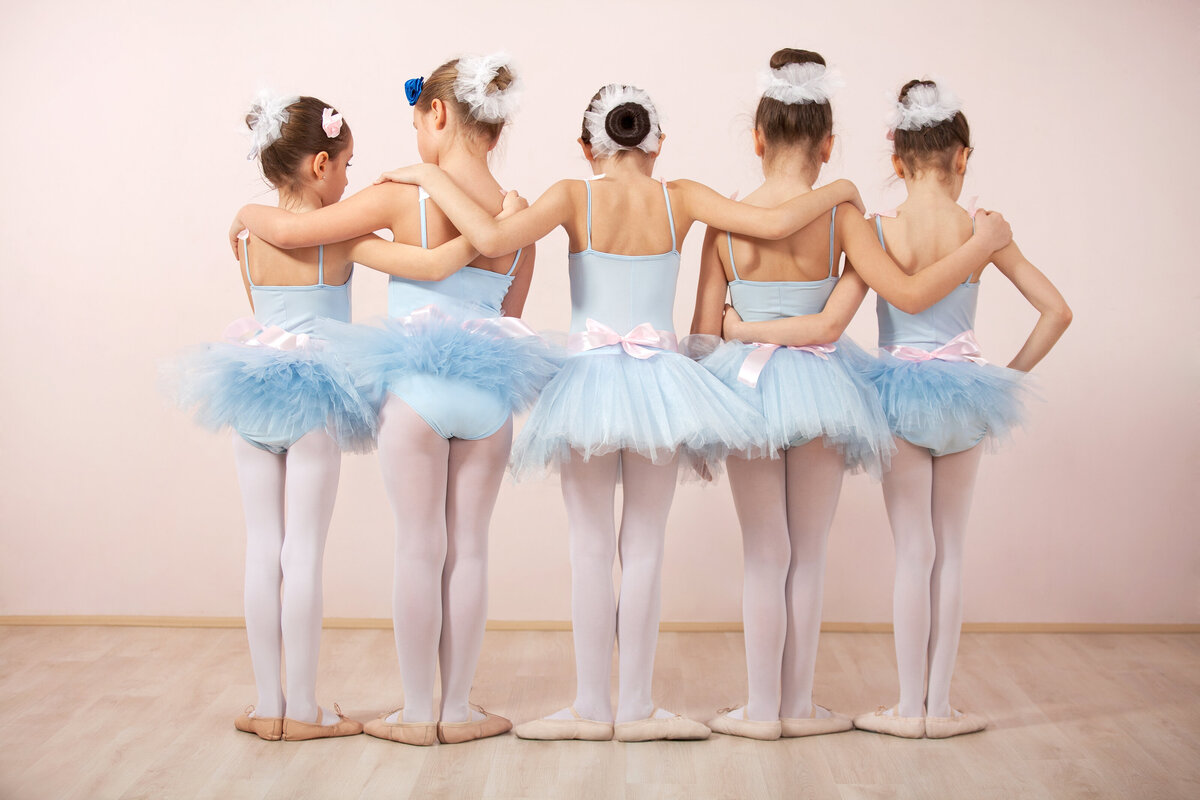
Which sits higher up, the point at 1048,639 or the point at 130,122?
the point at 130,122

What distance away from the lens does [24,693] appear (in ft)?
11.0

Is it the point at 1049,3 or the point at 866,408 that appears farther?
the point at 1049,3

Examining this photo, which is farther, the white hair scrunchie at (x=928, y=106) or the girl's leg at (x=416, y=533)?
the white hair scrunchie at (x=928, y=106)

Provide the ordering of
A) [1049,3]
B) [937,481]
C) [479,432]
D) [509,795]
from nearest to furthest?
1. [509,795]
2. [479,432]
3. [937,481]
4. [1049,3]

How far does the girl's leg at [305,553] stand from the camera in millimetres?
2822

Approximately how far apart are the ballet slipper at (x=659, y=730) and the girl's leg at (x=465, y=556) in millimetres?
422

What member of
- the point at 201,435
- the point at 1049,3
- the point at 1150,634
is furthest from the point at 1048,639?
Result: the point at 201,435

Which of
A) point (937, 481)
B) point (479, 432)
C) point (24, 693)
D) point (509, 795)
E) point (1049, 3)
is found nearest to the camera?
point (509, 795)

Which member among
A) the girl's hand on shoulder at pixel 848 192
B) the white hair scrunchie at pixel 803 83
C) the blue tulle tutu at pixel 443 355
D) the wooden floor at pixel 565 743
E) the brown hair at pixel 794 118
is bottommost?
the wooden floor at pixel 565 743

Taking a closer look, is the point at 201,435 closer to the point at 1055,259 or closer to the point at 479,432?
the point at 479,432

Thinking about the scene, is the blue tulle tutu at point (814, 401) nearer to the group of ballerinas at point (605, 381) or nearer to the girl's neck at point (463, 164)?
the group of ballerinas at point (605, 381)

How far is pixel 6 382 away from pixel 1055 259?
4.02 metres

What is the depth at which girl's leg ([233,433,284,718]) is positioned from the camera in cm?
287

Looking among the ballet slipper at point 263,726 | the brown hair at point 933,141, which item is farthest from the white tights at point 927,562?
the ballet slipper at point 263,726
